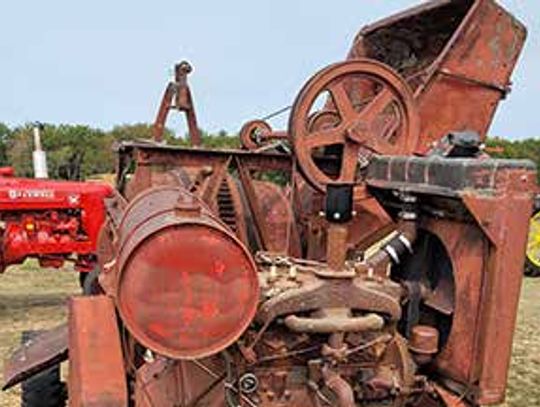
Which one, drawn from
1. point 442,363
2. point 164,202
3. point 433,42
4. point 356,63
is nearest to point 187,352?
point 164,202

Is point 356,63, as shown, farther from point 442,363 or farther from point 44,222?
point 44,222

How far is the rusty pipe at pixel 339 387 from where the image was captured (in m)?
2.51

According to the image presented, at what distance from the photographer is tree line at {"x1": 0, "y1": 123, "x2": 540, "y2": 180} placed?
21547 mm

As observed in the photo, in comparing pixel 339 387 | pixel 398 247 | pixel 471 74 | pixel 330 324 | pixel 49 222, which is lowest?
pixel 49 222

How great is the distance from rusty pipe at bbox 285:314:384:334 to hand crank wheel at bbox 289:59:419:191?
93 cm

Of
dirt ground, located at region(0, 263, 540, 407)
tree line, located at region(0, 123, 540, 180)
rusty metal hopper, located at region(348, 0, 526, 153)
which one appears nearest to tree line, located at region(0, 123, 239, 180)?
tree line, located at region(0, 123, 540, 180)

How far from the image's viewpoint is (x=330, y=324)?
2.49 m

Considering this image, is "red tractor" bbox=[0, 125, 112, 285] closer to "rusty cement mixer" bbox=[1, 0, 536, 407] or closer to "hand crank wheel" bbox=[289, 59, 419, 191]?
"rusty cement mixer" bbox=[1, 0, 536, 407]

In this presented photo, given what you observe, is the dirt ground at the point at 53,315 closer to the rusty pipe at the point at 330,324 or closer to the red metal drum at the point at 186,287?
the rusty pipe at the point at 330,324

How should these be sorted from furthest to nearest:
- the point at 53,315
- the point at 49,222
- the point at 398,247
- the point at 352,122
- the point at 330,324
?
the point at 53,315, the point at 49,222, the point at 352,122, the point at 398,247, the point at 330,324

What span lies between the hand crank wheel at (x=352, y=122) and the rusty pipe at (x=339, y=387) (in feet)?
3.15

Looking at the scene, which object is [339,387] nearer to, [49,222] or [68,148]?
[49,222]

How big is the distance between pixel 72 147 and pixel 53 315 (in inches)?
642

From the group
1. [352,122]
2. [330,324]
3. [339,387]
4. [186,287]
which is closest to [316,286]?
[330,324]
